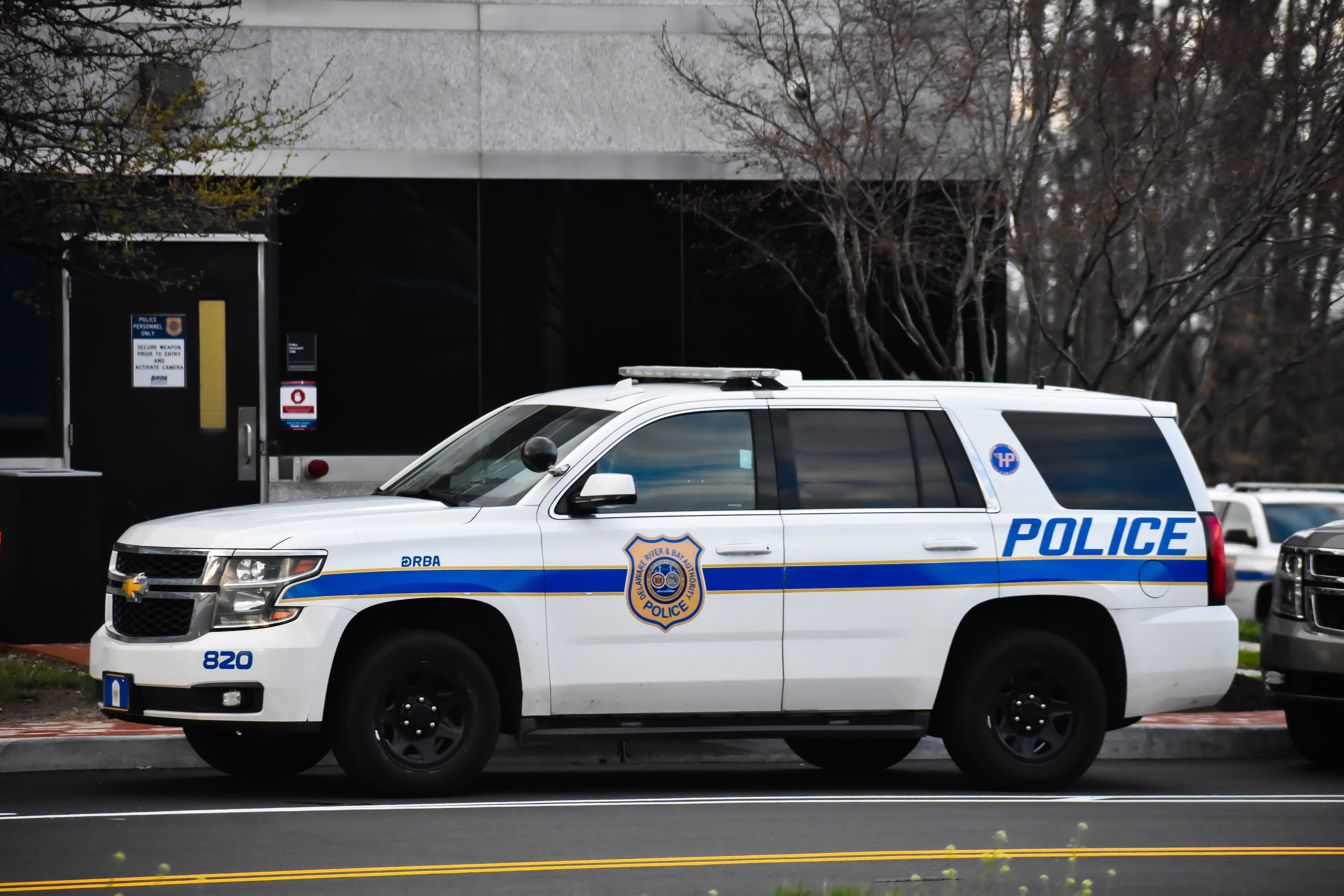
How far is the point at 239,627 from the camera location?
8125mm

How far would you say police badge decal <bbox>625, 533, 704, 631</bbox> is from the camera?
8.59m

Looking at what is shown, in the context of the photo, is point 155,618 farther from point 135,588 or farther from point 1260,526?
point 1260,526

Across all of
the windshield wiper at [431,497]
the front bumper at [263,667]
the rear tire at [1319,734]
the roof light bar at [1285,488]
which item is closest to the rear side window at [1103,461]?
the rear tire at [1319,734]

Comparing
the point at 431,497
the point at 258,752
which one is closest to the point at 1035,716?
the point at 431,497

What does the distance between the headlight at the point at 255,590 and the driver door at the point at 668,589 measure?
116cm

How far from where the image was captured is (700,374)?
9.31 m

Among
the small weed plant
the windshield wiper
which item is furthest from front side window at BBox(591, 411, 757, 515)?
the small weed plant

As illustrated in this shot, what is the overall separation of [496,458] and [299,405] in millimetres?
6147

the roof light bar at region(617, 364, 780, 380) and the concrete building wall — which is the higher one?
the concrete building wall

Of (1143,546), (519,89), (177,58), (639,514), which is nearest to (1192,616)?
(1143,546)

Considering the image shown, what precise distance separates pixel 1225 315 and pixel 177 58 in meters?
27.2

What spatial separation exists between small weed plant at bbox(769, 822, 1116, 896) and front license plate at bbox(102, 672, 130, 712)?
3412 mm

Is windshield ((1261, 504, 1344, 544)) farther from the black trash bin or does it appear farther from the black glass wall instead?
the black trash bin

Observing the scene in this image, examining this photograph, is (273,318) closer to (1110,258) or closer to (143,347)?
(143,347)
